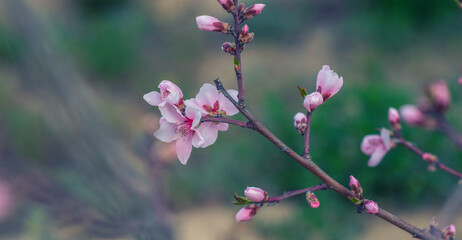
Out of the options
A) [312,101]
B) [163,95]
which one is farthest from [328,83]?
[163,95]

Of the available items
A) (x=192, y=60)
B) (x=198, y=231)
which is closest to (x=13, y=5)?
(x=198, y=231)

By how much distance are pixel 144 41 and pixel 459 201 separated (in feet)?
19.0

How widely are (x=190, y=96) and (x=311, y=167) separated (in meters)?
4.21

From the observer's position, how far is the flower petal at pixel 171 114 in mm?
767

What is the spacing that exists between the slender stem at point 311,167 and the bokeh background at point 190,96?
429 mm

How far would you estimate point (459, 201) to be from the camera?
0.85 m

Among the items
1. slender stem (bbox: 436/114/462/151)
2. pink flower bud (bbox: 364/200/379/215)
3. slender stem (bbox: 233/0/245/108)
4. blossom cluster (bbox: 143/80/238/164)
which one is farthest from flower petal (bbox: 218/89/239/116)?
slender stem (bbox: 436/114/462/151)

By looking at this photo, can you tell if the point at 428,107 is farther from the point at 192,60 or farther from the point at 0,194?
the point at 192,60

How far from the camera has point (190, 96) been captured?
489cm

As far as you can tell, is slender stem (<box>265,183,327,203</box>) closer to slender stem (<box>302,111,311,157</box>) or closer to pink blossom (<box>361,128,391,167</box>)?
slender stem (<box>302,111,311,157</box>)

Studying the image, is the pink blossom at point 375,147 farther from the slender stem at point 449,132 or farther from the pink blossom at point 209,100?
the pink blossom at point 209,100

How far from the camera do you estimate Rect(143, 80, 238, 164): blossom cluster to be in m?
0.77

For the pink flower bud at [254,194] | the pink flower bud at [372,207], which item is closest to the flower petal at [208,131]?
the pink flower bud at [254,194]

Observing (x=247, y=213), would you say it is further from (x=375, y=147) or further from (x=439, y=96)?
(x=439, y=96)
